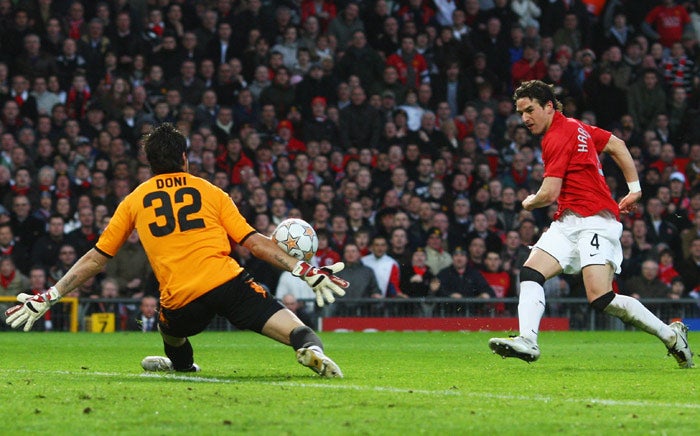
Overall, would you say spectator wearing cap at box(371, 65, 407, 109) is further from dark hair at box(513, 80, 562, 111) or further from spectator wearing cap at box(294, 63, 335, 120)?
dark hair at box(513, 80, 562, 111)

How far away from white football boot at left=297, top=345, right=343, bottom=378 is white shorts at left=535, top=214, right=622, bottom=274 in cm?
236

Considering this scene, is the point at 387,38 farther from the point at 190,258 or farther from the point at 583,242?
the point at 190,258

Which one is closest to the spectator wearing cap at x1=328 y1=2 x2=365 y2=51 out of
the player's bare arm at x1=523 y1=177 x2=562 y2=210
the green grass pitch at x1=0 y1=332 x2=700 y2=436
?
the green grass pitch at x1=0 y1=332 x2=700 y2=436

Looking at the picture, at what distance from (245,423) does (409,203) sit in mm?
13753

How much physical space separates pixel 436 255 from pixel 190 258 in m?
10.5

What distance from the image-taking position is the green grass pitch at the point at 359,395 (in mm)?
6250

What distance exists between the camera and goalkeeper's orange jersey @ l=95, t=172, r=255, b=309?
8.72 metres

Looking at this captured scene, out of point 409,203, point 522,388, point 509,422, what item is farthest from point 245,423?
point 409,203

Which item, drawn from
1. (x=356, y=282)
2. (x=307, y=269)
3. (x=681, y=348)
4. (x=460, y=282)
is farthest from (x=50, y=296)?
(x=460, y=282)

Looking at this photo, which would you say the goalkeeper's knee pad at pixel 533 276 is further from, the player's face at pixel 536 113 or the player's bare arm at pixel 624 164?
the player's face at pixel 536 113

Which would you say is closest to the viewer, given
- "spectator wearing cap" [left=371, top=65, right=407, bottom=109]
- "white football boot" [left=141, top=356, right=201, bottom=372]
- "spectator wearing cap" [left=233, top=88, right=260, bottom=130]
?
"white football boot" [left=141, top=356, right=201, bottom=372]

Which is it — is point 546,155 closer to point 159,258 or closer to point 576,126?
point 576,126

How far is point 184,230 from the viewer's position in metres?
8.73

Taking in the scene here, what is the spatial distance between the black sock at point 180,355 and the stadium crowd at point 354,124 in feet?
27.4
